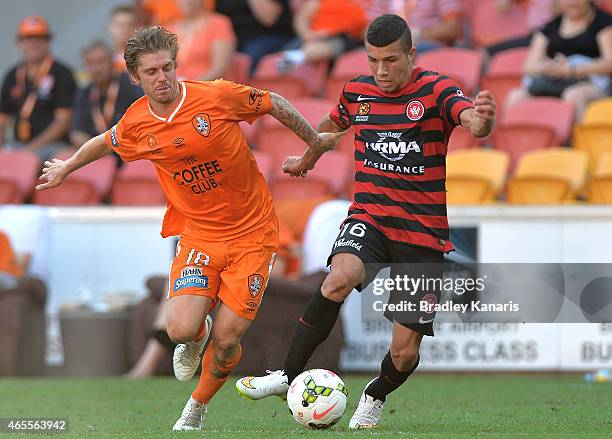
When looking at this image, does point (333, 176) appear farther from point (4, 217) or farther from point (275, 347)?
point (4, 217)

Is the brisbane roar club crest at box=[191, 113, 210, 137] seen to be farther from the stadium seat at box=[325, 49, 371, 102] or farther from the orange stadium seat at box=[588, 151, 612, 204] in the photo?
the stadium seat at box=[325, 49, 371, 102]

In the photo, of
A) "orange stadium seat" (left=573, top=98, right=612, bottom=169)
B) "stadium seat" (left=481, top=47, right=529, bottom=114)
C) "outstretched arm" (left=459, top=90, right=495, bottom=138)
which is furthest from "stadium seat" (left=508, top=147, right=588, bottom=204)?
"outstretched arm" (left=459, top=90, right=495, bottom=138)

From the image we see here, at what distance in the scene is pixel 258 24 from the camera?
14.3m

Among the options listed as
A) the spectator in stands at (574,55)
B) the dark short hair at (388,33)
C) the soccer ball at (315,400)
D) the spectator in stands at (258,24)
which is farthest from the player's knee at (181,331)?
the spectator in stands at (258,24)

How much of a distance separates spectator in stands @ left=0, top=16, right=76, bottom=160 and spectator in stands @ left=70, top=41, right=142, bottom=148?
1.31 ft

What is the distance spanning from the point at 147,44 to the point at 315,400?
6.66ft

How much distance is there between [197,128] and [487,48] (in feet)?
23.7

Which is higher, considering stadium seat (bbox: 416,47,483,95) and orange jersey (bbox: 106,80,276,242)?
stadium seat (bbox: 416,47,483,95)

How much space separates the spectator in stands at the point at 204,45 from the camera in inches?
507

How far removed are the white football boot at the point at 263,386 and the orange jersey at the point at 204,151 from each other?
844 mm

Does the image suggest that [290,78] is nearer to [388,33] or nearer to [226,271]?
[226,271]

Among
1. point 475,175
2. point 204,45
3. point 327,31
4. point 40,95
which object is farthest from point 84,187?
point 475,175

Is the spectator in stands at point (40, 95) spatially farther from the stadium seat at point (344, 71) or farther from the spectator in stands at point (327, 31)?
the stadium seat at point (344, 71)

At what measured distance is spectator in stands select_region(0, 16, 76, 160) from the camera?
1348cm
